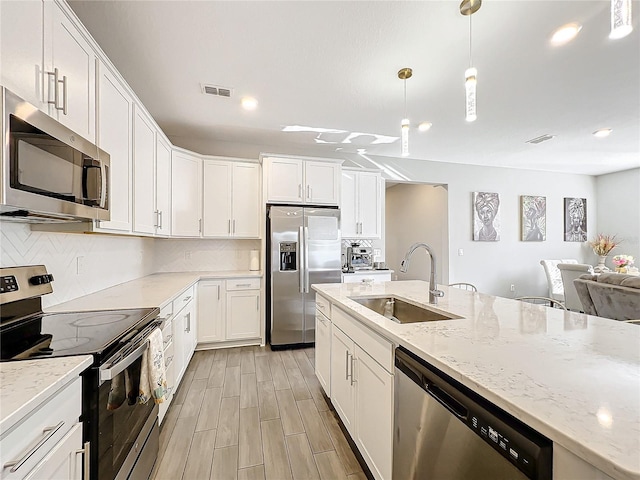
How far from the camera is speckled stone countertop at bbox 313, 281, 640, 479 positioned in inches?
22.2

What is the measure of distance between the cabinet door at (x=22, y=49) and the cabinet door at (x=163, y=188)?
1.67m

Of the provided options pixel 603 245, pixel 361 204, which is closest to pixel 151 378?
pixel 361 204

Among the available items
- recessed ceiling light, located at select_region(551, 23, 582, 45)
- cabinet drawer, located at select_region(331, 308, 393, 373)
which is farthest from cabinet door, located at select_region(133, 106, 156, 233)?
recessed ceiling light, located at select_region(551, 23, 582, 45)

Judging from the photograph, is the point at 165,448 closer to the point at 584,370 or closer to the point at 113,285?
the point at 113,285

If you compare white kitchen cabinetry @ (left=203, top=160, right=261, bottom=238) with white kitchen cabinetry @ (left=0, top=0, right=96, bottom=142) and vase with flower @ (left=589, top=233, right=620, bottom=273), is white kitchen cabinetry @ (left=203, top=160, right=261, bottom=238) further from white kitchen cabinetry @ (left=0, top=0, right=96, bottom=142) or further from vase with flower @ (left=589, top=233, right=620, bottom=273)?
vase with flower @ (left=589, top=233, right=620, bottom=273)

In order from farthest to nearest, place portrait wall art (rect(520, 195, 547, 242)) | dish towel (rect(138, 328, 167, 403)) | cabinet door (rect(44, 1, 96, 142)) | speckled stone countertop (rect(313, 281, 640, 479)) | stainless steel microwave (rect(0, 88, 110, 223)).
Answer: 1. portrait wall art (rect(520, 195, 547, 242))
2. dish towel (rect(138, 328, 167, 403))
3. cabinet door (rect(44, 1, 96, 142))
4. stainless steel microwave (rect(0, 88, 110, 223))
5. speckled stone countertop (rect(313, 281, 640, 479))

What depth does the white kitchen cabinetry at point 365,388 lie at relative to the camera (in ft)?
4.33

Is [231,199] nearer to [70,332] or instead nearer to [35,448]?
[70,332]

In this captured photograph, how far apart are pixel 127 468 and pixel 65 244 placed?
1399mm

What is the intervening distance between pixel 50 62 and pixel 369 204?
3.75 metres

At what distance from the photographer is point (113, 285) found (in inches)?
99.9

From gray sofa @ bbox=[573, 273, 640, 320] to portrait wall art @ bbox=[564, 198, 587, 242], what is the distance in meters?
3.68

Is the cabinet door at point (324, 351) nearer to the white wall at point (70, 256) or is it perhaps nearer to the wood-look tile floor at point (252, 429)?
the wood-look tile floor at point (252, 429)

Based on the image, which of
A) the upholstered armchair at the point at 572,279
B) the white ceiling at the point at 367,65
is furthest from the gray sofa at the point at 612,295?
the white ceiling at the point at 367,65
